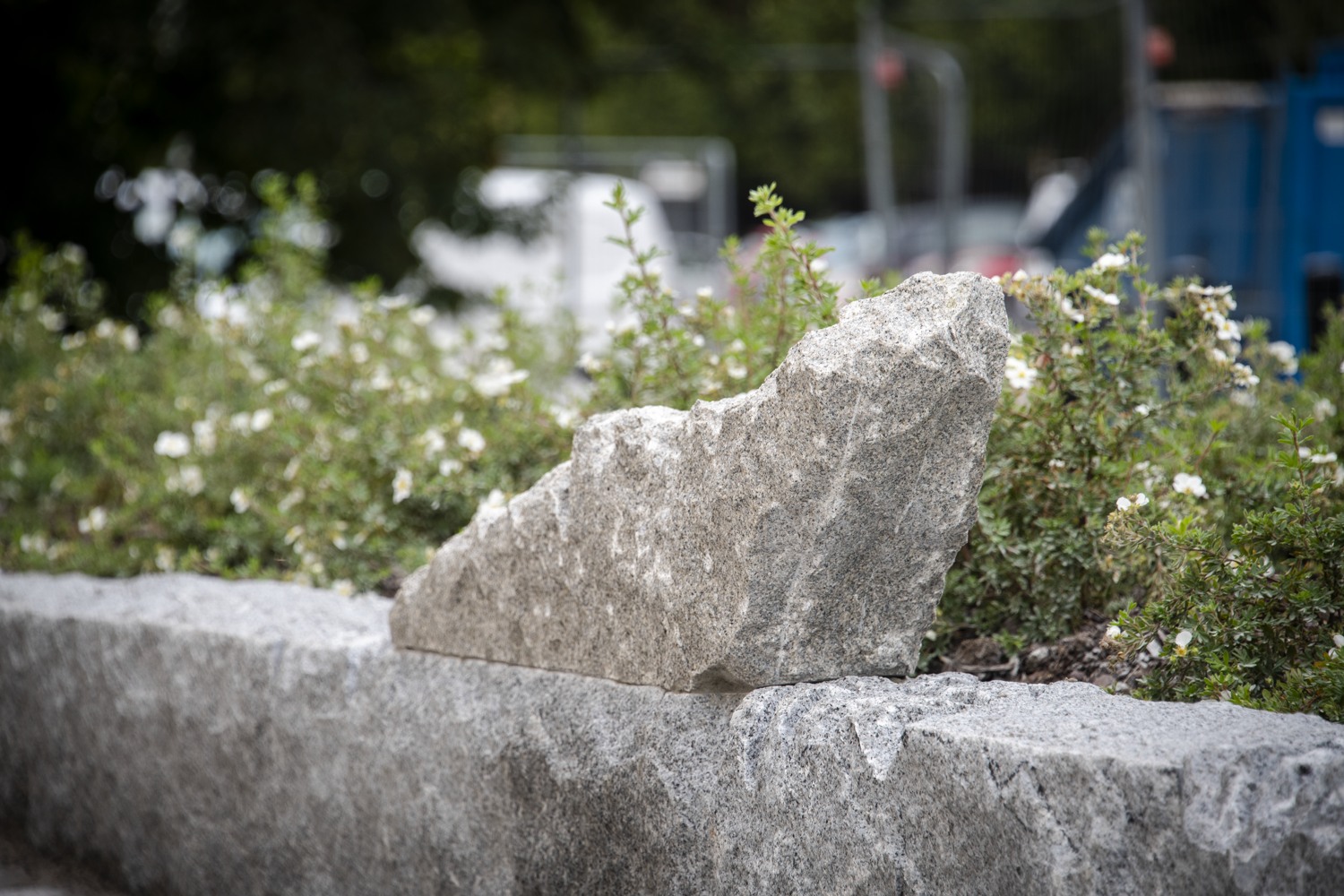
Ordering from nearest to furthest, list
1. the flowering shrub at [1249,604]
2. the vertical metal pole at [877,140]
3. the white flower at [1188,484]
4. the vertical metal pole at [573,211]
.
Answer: the flowering shrub at [1249,604] < the white flower at [1188,484] < the vertical metal pole at [573,211] < the vertical metal pole at [877,140]

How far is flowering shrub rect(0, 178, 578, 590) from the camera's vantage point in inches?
124

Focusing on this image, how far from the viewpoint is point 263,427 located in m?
3.51

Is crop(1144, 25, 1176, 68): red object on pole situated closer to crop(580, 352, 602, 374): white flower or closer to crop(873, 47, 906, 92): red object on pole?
crop(873, 47, 906, 92): red object on pole

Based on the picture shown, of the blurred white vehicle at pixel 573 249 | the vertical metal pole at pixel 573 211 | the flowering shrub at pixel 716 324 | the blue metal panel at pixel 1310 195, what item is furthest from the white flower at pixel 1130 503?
the blurred white vehicle at pixel 573 249

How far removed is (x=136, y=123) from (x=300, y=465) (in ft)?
15.8

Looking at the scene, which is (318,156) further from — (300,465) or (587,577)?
(587,577)

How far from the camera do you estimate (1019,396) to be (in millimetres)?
2490

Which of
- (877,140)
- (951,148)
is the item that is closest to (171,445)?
(951,148)

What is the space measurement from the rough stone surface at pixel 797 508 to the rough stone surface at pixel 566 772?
3.6 inches

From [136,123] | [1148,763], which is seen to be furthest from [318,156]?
[1148,763]

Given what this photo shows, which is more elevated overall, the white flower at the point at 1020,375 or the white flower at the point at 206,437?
the white flower at the point at 1020,375

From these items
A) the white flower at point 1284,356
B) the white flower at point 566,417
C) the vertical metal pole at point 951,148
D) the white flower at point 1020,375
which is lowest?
the vertical metal pole at point 951,148

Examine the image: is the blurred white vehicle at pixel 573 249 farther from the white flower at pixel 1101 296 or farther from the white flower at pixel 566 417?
the white flower at pixel 1101 296

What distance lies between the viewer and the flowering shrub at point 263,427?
3.16 m
